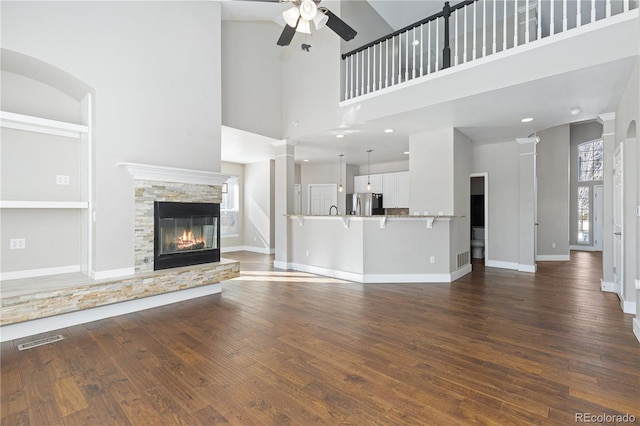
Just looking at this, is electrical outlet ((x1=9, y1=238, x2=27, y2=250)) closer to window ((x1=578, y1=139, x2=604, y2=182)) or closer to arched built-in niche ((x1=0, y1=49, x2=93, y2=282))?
arched built-in niche ((x1=0, y1=49, x2=93, y2=282))

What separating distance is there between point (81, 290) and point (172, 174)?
169 centimetres

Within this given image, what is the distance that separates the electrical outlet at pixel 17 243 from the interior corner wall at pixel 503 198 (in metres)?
7.96

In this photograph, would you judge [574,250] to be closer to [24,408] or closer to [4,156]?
[24,408]

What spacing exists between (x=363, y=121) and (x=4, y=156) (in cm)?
470

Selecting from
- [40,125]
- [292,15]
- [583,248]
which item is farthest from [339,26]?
[583,248]

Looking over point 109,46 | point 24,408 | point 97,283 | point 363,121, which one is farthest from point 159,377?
point 363,121

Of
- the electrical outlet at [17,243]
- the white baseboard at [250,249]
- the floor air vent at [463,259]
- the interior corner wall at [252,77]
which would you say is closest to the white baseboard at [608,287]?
the floor air vent at [463,259]

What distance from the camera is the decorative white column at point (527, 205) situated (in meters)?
6.26

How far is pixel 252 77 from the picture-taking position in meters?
6.02

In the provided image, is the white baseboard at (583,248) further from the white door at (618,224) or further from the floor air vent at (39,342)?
the floor air vent at (39,342)

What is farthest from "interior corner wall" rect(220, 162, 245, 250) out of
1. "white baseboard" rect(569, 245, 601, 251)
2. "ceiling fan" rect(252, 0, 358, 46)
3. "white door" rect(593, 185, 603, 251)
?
"white door" rect(593, 185, 603, 251)

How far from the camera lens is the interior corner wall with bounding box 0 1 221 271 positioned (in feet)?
11.0

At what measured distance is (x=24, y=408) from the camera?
1.93 metres

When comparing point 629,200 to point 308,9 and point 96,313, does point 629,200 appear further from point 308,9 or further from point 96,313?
point 96,313
